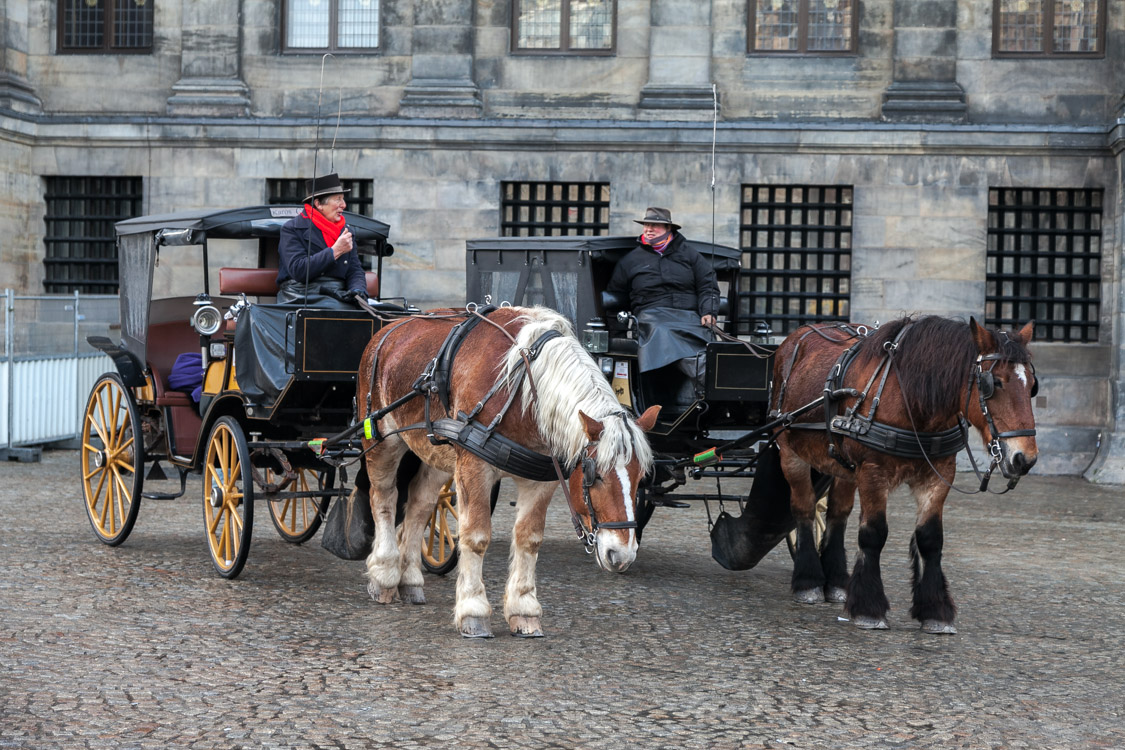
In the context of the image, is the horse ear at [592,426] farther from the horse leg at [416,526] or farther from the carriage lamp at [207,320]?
the carriage lamp at [207,320]

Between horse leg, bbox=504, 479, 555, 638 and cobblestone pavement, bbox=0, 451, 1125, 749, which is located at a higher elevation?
horse leg, bbox=504, 479, 555, 638

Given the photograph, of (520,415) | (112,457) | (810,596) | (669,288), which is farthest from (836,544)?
(112,457)

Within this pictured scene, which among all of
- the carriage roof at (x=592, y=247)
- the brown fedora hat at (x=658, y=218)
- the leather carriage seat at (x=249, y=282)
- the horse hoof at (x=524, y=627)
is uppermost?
the brown fedora hat at (x=658, y=218)

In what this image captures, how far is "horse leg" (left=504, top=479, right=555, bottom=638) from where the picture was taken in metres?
6.89

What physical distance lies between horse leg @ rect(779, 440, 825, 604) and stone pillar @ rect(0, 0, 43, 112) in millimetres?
13893

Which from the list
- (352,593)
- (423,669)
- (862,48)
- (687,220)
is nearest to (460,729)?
(423,669)

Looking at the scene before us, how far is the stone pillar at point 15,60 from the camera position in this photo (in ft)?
60.1

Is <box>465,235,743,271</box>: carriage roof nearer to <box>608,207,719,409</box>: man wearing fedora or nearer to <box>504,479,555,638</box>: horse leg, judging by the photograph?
<box>608,207,719,409</box>: man wearing fedora

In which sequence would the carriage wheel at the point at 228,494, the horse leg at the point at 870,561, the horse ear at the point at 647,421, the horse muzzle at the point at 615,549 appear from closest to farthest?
the horse muzzle at the point at 615,549 → the horse ear at the point at 647,421 → the horse leg at the point at 870,561 → the carriage wheel at the point at 228,494

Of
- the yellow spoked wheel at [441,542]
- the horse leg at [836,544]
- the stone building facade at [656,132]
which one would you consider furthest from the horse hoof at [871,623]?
the stone building facade at [656,132]

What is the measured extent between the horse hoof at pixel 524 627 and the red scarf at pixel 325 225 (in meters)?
3.21

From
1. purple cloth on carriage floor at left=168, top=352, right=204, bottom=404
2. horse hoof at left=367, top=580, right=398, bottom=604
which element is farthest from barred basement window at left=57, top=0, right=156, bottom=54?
horse hoof at left=367, top=580, right=398, bottom=604

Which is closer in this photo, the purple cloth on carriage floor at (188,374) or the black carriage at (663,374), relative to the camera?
the black carriage at (663,374)

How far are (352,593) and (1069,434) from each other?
11.9 meters
